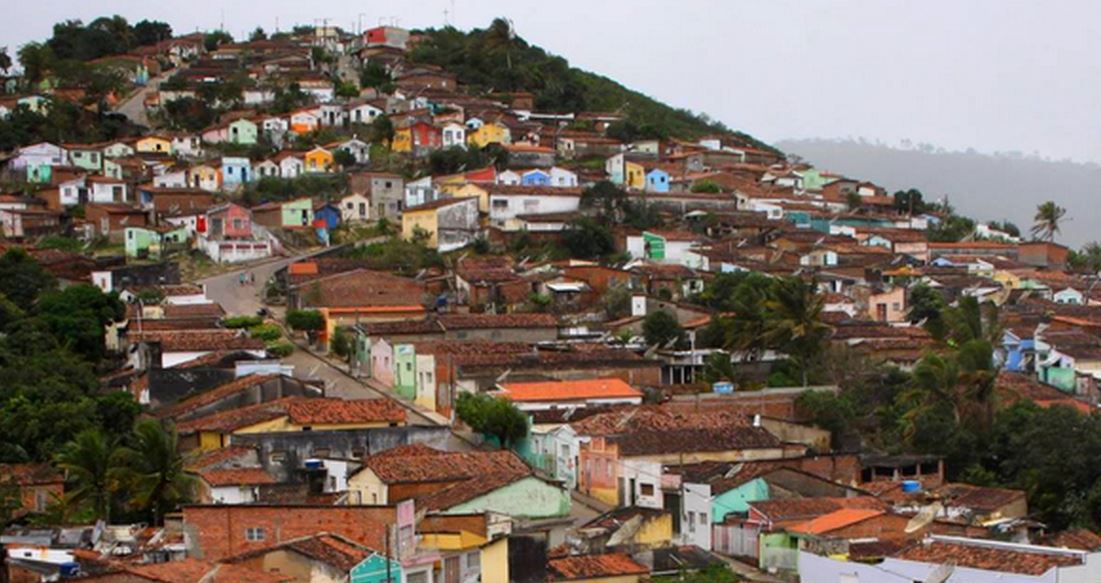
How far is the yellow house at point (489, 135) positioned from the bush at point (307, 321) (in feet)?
68.2

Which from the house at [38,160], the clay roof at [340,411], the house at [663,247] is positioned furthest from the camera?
the house at [38,160]

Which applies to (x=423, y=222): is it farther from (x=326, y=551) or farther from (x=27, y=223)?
(x=326, y=551)

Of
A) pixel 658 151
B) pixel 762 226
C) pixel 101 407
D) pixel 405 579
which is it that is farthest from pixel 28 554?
pixel 658 151

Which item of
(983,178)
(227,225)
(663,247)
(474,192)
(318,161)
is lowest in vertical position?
(983,178)

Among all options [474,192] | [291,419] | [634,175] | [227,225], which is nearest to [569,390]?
[291,419]

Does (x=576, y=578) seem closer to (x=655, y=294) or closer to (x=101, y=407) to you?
(x=101, y=407)

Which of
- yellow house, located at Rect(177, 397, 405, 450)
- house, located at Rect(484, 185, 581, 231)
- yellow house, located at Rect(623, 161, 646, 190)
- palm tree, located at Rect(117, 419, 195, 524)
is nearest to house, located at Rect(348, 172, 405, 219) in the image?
house, located at Rect(484, 185, 581, 231)

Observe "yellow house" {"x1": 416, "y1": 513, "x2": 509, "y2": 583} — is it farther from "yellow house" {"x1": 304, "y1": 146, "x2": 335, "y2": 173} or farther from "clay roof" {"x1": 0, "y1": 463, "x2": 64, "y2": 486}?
"yellow house" {"x1": 304, "y1": 146, "x2": 335, "y2": 173}

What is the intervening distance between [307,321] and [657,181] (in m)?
20.7

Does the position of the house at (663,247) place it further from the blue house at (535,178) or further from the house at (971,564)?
the house at (971,564)

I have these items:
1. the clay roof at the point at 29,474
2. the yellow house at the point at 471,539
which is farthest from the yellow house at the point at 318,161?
the yellow house at the point at 471,539

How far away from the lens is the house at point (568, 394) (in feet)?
102

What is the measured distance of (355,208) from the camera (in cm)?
4931

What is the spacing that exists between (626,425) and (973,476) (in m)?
5.80
